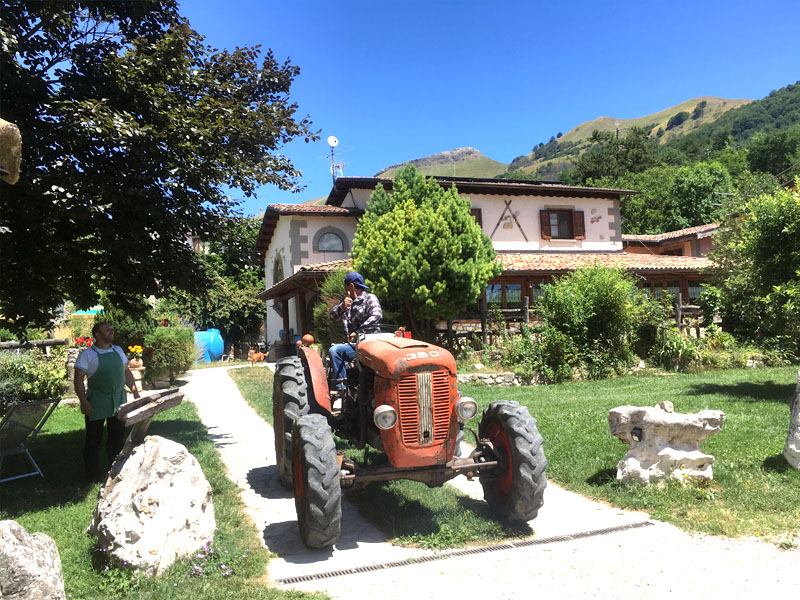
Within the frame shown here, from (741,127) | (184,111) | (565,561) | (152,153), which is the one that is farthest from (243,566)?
(741,127)

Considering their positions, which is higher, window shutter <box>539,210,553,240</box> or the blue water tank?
window shutter <box>539,210,553,240</box>

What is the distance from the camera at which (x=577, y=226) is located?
74.8ft

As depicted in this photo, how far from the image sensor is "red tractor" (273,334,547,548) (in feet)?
13.1

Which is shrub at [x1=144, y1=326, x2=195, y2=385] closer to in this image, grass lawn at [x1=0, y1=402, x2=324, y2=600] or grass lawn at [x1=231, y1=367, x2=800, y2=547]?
grass lawn at [x1=231, y1=367, x2=800, y2=547]

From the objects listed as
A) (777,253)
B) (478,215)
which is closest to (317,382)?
(777,253)

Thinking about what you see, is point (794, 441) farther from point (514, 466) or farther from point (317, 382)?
point (317, 382)

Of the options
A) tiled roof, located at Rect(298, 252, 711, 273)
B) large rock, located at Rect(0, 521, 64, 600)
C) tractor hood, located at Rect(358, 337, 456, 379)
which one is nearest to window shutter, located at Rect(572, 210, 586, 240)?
tiled roof, located at Rect(298, 252, 711, 273)

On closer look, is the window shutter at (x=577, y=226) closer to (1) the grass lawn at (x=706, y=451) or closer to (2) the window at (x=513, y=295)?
(2) the window at (x=513, y=295)

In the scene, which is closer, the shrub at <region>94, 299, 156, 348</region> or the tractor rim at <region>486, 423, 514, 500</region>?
the tractor rim at <region>486, 423, 514, 500</region>

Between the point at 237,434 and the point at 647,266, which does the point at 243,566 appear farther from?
the point at 647,266

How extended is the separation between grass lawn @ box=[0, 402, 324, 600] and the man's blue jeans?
1484 millimetres

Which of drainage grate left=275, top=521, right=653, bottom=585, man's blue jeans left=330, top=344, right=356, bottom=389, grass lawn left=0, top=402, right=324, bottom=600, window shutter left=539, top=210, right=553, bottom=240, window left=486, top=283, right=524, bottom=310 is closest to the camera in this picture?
grass lawn left=0, top=402, right=324, bottom=600

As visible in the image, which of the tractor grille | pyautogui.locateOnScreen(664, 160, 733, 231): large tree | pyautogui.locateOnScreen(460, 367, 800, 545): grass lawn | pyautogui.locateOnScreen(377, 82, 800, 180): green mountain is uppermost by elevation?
pyautogui.locateOnScreen(377, 82, 800, 180): green mountain

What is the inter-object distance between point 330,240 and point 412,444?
16634mm
